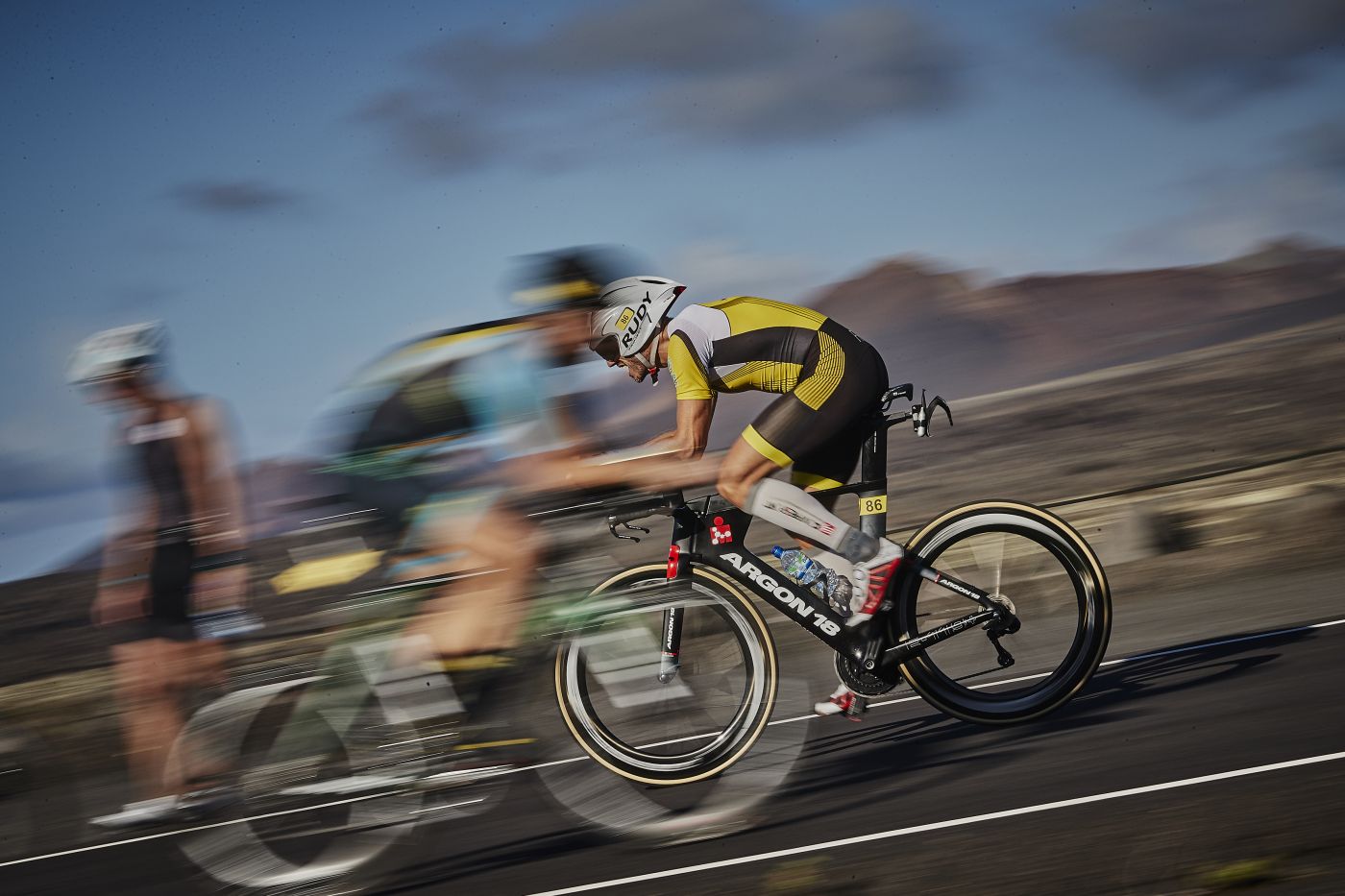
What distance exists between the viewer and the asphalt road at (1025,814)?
3254 millimetres

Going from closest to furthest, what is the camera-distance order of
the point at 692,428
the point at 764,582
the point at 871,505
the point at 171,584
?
1. the point at 692,428
2. the point at 764,582
3. the point at 871,505
4. the point at 171,584

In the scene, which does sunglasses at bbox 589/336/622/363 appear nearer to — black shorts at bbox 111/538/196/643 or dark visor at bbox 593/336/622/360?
dark visor at bbox 593/336/622/360

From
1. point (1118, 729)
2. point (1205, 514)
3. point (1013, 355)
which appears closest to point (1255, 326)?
point (1013, 355)

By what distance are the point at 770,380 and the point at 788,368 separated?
8 cm

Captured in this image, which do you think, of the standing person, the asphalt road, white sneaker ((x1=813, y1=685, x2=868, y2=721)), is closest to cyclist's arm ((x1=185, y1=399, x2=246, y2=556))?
the standing person

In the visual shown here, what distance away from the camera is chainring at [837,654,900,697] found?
4.42 metres

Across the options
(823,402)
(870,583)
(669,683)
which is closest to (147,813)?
(669,683)

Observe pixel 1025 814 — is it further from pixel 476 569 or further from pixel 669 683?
pixel 476 569

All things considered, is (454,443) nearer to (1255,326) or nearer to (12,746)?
(12,746)

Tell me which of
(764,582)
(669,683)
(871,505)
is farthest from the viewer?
(871,505)

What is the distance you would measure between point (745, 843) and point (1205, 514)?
5028 mm

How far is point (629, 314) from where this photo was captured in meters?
4.25

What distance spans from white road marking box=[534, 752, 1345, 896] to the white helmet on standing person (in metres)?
1.69

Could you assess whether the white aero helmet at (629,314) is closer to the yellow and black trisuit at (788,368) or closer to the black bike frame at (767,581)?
the yellow and black trisuit at (788,368)
